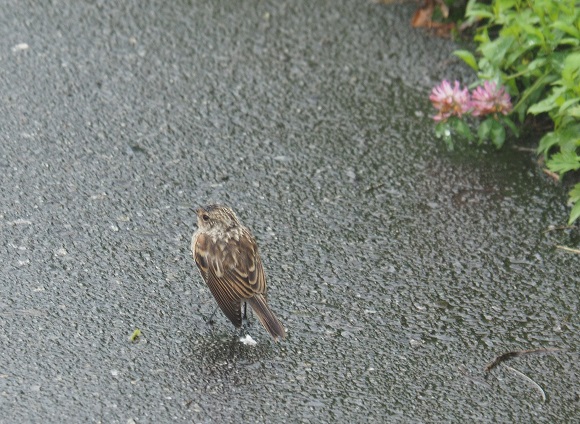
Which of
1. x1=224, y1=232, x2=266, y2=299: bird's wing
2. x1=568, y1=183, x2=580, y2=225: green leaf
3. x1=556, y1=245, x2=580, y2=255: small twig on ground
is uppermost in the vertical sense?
x1=568, y1=183, x2=580, y2=225: green leaf

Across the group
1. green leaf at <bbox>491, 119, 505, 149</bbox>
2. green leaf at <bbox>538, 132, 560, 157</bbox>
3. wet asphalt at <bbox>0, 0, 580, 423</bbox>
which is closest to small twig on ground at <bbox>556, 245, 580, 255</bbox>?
wet asphalt at <bbox>0, 0, 580, 423</bbox>

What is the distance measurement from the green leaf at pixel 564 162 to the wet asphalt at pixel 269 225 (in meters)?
0.34

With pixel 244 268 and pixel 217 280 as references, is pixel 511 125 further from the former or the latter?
pixel 217 280

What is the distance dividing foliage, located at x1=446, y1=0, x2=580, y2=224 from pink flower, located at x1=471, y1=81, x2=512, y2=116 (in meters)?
0.08

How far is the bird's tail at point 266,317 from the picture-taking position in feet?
16.2

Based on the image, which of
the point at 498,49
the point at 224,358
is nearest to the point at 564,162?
the point at 498,49

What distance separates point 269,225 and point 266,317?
4.05ft

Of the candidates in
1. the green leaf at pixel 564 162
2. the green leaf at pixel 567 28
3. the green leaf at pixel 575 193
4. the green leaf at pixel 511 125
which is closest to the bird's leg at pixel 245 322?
the green leaf at pixel 564 162

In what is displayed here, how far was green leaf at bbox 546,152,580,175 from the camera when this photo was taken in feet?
19.9

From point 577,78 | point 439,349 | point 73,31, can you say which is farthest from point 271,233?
point 73,31

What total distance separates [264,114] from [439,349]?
2.65 meters

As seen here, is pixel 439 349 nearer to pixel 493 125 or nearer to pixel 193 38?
pixel 493 125

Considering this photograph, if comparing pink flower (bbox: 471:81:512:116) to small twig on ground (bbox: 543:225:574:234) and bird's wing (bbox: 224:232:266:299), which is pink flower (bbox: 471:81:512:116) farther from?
bird's wing (bbox: 224:232:266:299)

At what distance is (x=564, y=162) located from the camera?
609cm
